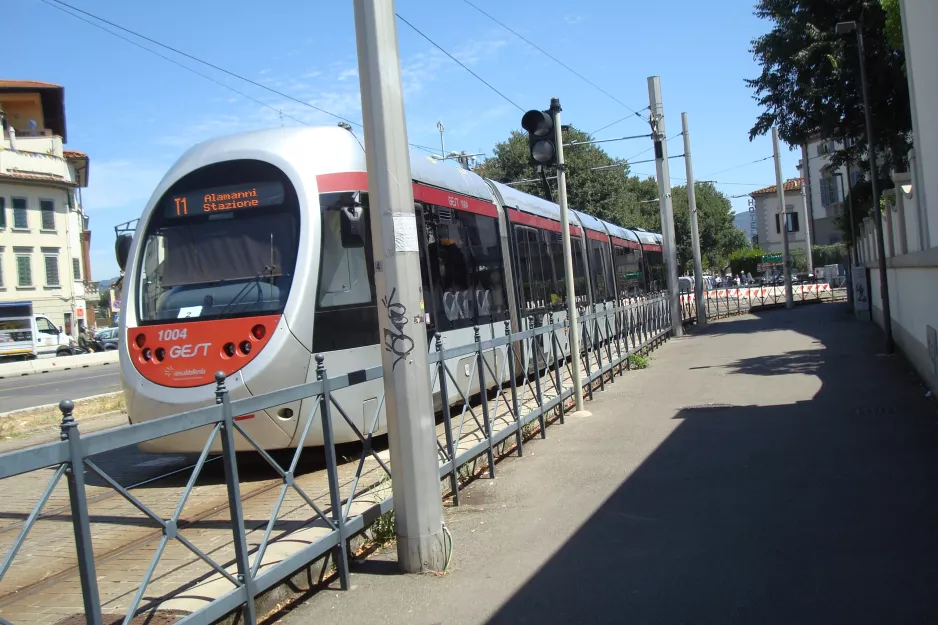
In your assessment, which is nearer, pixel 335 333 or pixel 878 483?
pixel 878 483

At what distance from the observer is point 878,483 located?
6559 millimetres

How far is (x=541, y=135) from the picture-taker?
397 inches

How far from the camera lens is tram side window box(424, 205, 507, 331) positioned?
1005cm

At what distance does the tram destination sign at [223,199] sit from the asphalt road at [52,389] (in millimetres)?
10946

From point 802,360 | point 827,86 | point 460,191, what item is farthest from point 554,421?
point 827,86

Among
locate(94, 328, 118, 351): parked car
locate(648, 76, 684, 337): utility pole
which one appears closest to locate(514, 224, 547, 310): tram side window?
locate(648, 76, 684, 337): utility pole

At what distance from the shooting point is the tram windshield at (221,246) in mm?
7754

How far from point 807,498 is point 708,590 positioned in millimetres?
2094

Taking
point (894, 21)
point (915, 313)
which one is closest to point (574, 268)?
point (915, 313)

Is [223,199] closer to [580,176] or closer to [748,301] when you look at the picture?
[748,301]

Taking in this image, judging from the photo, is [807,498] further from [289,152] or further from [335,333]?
[289,152]

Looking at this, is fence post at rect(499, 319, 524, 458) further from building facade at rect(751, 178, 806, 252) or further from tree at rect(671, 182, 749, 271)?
building facade at rect(751, 178, 806, 252)

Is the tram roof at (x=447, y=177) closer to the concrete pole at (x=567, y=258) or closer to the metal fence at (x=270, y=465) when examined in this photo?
the concrete pole at (x=567, y=258)

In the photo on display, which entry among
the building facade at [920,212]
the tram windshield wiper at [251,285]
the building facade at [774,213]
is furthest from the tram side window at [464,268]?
the building facade at [774,213]
